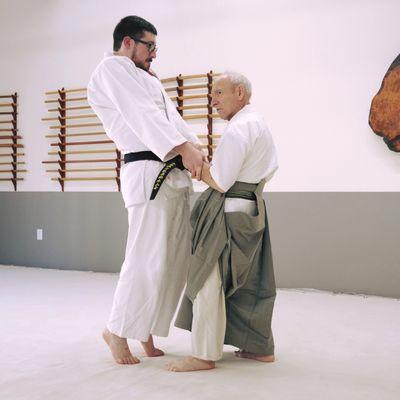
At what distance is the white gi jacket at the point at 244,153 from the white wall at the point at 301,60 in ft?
7.23

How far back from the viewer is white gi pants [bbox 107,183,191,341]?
223 cm

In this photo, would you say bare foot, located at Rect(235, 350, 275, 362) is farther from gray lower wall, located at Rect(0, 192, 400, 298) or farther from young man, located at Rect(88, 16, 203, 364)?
gray lower wall, located at Rect(0, 192, 400, 298)

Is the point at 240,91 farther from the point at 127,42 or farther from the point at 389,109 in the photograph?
the point at 389,109

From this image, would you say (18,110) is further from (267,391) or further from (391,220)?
(267,391)

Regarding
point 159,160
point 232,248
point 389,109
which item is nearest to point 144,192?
point 159,160

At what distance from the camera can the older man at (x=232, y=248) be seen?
7.11 ft

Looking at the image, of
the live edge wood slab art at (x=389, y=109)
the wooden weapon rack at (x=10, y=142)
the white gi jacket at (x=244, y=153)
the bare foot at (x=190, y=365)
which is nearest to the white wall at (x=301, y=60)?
the live edge wood slab art at (x=389, y=109)

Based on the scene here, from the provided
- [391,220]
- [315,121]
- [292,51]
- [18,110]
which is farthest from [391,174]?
[18,110]

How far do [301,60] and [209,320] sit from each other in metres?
2.92

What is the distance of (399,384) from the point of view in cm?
205

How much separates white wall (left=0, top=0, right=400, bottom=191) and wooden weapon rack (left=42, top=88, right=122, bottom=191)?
0.84 feet

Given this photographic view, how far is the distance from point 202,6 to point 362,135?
1.83m

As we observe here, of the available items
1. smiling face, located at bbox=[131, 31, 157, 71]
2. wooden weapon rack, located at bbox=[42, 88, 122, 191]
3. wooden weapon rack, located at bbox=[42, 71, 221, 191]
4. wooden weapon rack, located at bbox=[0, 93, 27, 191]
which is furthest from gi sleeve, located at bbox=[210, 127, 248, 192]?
wooden weapon rack, located at bbox=[0, 93, 27, 191]

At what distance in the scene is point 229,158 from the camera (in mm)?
2146
